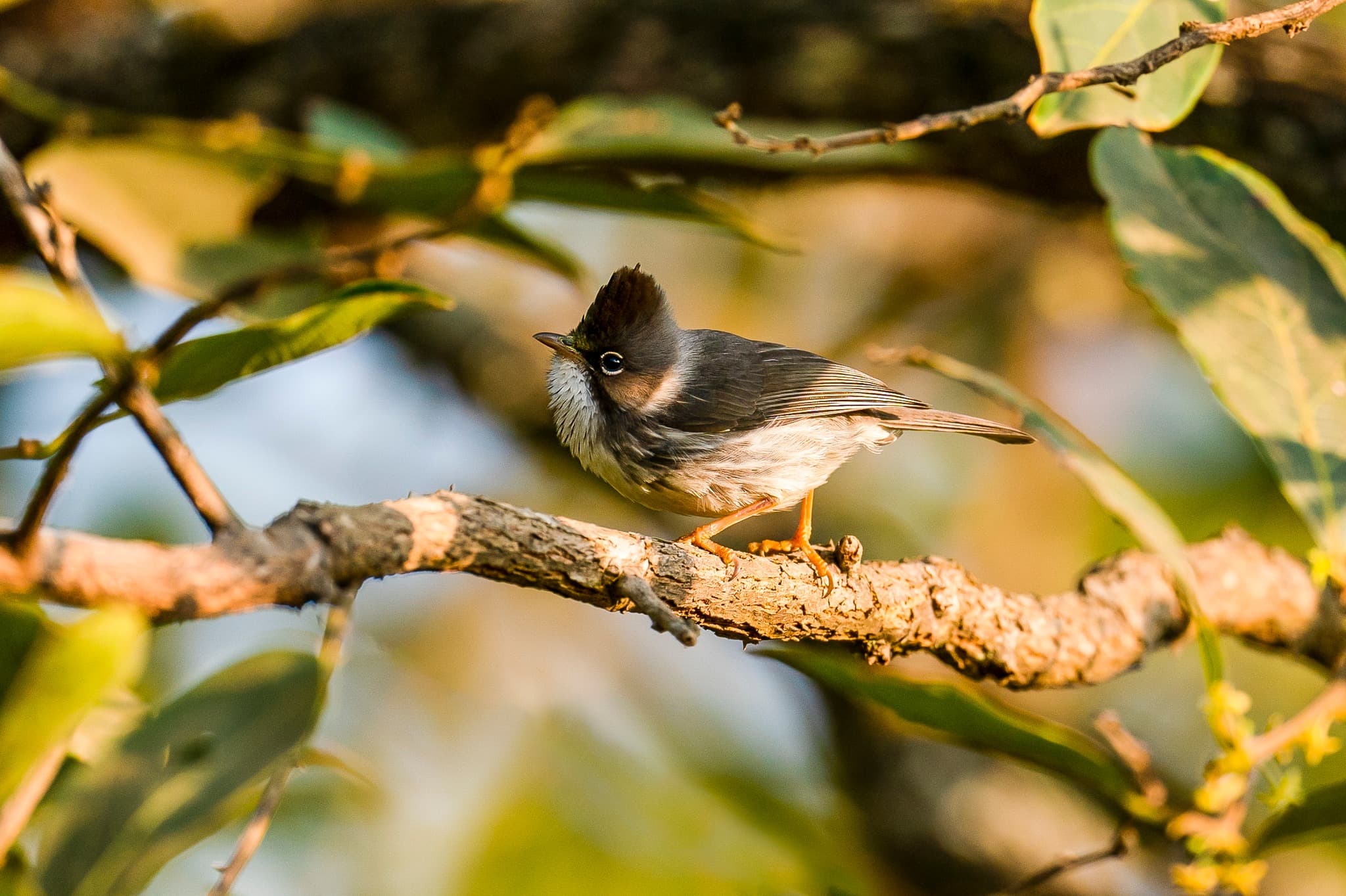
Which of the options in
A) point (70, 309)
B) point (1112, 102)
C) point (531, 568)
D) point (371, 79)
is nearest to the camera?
point (70, 309)

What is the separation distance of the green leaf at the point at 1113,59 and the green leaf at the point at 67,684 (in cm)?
161

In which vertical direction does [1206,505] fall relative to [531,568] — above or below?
above

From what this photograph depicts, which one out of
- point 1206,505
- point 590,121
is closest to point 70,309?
point 590,121

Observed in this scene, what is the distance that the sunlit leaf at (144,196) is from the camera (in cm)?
313

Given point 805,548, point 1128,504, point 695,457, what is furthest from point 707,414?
point 1128,504

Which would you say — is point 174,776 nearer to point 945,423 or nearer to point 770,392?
point 770,392

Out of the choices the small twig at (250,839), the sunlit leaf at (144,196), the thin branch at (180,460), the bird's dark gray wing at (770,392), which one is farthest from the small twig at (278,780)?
the sunlit leaf at (144,196)

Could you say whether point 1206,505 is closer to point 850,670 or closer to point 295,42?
point 850,670

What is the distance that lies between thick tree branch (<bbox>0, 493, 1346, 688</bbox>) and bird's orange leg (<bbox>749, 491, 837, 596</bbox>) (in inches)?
1.0

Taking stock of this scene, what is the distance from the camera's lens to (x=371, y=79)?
176 inches

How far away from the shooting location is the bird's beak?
3373mm

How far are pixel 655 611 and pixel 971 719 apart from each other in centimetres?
98

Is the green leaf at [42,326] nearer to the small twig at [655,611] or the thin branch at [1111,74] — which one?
the small twig at [655,611]

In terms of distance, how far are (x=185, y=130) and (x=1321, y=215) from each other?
357 cm
